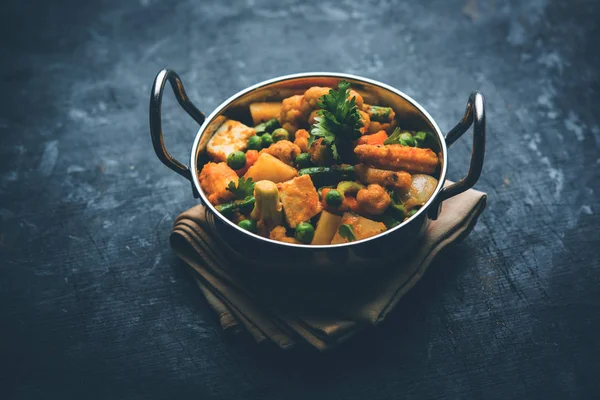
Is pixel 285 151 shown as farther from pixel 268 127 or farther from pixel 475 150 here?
pixel 475 150

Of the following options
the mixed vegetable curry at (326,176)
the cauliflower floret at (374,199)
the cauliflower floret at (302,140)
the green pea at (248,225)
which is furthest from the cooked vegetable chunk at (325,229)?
the cauliflower floret at (302,140)

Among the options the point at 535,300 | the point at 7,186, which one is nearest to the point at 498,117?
the point at 535,300

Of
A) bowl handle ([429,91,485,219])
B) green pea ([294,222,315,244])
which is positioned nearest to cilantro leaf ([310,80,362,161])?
green pea ([294,222,315,244])

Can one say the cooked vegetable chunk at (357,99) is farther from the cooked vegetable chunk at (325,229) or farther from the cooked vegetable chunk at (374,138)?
the cooked vegetable chunk at (325,229)

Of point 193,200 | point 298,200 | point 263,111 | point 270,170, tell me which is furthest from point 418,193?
point 193,200

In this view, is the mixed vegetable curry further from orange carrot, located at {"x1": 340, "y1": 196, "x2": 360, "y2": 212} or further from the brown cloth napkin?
the brown cloth napkin

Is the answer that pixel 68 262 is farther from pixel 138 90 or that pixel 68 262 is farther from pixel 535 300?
pixel 535 300

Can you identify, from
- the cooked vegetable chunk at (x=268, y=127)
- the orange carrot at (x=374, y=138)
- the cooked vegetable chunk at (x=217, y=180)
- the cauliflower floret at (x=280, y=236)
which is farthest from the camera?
the cooked vegetable chunk at (x=268, y=127)
